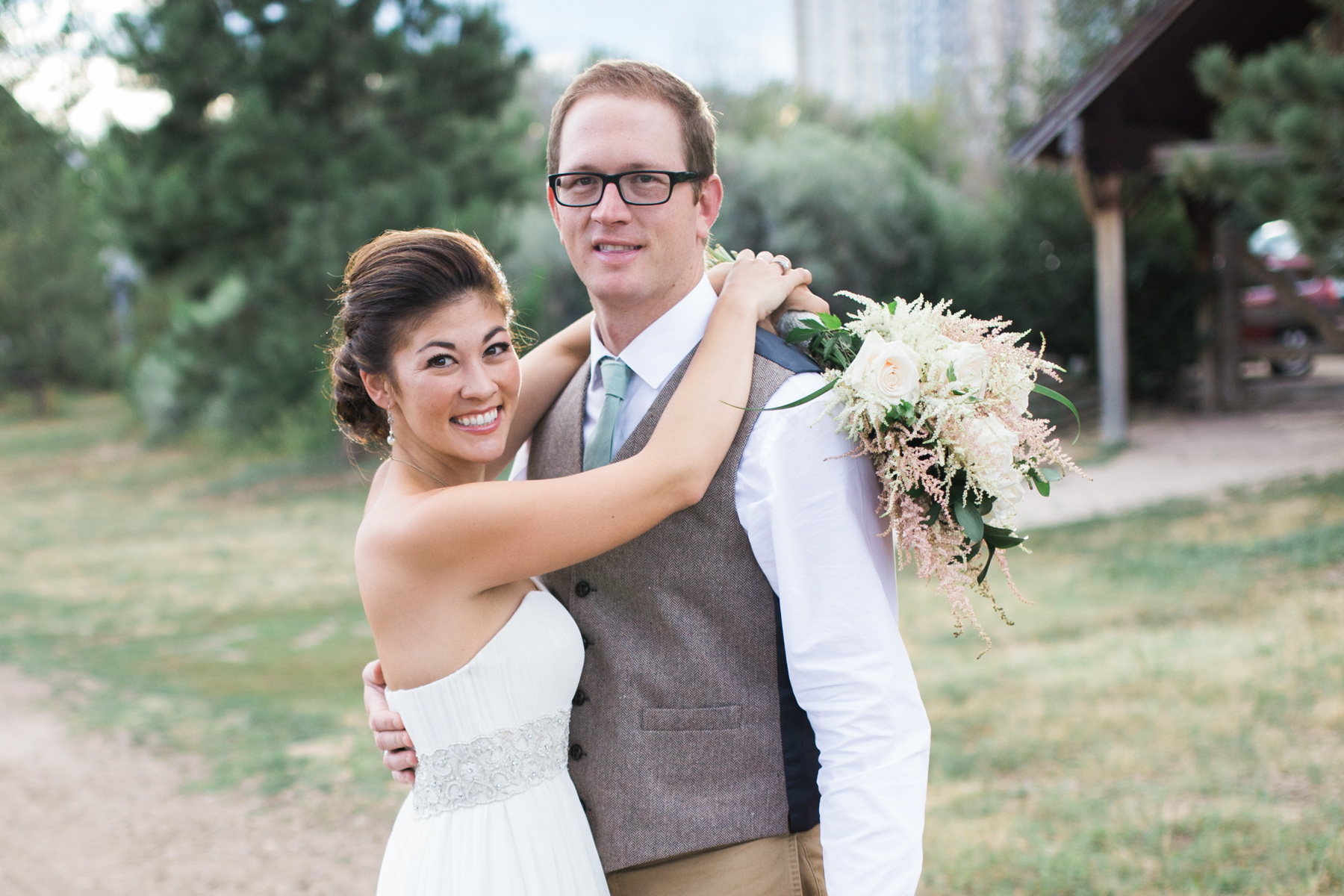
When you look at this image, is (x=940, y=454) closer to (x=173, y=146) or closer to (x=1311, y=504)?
(x=1311, y=504)

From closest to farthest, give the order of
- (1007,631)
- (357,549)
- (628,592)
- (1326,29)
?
(628,592), (357,549), (1007,631), (1326,29)

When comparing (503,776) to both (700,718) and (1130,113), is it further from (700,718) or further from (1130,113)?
(1130,113)

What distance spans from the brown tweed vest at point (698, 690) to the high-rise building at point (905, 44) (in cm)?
3360

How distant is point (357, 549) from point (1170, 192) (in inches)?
617

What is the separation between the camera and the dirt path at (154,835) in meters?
4.69

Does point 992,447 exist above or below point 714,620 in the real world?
above

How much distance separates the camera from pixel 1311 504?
8.86 metres

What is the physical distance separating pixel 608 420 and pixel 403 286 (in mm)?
449

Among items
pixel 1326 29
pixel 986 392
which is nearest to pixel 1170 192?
pixel 1326 29

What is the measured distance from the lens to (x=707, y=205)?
2145 millimetres

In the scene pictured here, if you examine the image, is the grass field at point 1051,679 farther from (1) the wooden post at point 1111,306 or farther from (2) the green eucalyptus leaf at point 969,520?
(1) the wooden post at point 1111,306

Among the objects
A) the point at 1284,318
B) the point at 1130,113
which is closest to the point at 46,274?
the point at 1130,113

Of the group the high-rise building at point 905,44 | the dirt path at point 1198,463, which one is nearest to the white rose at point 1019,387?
the dirt path at point 1198,463

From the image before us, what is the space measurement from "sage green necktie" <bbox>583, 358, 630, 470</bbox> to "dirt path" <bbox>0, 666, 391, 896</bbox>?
3242mm
